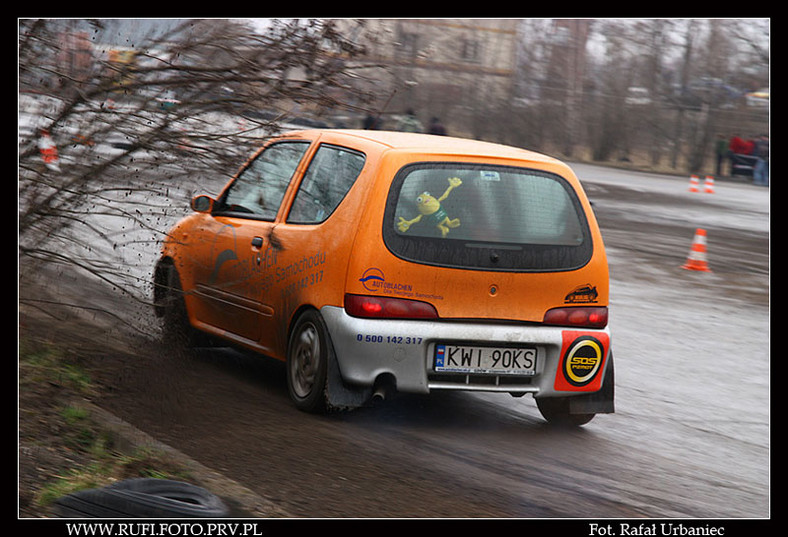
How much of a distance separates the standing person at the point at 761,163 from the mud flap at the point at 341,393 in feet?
103

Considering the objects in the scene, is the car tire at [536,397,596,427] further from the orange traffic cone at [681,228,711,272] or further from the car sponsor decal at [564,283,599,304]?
the orange traffic cone at [681,228,711,272]

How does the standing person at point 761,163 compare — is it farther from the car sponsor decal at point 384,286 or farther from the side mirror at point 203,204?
the car sponsor decal at point 384,286

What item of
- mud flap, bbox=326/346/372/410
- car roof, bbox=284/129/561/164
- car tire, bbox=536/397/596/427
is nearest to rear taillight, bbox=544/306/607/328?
car tire, bbox=536/397/596/427

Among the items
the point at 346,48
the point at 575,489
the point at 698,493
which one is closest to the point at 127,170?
the point at 346,48

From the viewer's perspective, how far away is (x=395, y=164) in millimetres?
6105

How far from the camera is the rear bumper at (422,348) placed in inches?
234

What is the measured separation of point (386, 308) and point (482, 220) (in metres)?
0.77

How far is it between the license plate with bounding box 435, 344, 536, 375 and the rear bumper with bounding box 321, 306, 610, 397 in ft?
0.11

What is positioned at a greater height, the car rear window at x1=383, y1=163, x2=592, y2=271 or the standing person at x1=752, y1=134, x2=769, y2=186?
the car rear window at x1=383, y1=163, x2=592, y2=271

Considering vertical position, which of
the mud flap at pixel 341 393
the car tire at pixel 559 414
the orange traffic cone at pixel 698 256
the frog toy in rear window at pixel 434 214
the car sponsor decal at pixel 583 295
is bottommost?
the orange traffic cone at pixel 698 256

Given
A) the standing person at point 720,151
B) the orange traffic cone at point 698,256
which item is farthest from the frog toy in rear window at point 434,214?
the standing person at point 720,151

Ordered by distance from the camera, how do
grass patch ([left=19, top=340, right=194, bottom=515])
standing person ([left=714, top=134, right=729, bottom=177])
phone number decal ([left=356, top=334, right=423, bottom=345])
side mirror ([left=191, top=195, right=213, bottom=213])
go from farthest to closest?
standing person ([left=714, top=134, right=729, bottom=177]), side mirror ([left=191, top=195, right=213, bottom=213]), phone number decal ([left=356, top=334, right=423, bottom=345]), grass patch ([left=19, top=340, right=194, bottom=515])

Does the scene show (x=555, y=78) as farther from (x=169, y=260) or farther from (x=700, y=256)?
(x=169, y=260)

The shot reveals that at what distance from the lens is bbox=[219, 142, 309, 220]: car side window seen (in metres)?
6.50
